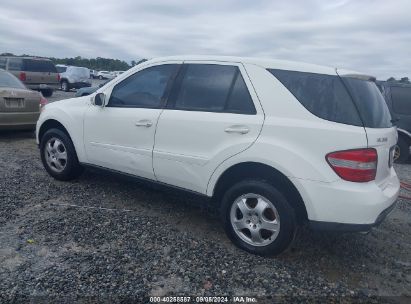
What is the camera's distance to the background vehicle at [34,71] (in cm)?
1697

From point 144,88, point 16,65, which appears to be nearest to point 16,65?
point 16,65

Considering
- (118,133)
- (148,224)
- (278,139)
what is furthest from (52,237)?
(278,139)

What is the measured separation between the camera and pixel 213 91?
12.2 ft

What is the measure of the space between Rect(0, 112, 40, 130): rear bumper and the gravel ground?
329 centimetres

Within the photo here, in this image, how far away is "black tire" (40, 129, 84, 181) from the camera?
4.93 metres

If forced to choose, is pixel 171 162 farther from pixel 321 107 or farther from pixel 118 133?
pixel 321 107

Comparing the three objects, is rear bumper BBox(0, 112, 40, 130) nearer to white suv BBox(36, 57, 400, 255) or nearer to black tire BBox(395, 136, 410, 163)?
white suv BBox(36, 57, 400, 255)

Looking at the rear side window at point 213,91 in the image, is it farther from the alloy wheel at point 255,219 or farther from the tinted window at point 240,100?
the alloy wheel at point 255,219

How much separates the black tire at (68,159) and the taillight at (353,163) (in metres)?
3.40

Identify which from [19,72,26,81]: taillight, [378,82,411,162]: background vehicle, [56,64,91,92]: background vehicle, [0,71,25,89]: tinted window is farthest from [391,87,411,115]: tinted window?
[56,64,91,92]: background vehicle

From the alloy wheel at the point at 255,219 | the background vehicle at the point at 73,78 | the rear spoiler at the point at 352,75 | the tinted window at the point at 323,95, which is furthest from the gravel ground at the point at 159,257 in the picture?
the background vehicle at the point at 73,78

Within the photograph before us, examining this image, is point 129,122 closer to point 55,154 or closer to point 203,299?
point 55,154

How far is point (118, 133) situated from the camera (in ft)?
14.2

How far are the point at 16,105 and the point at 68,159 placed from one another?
11.8 feet
